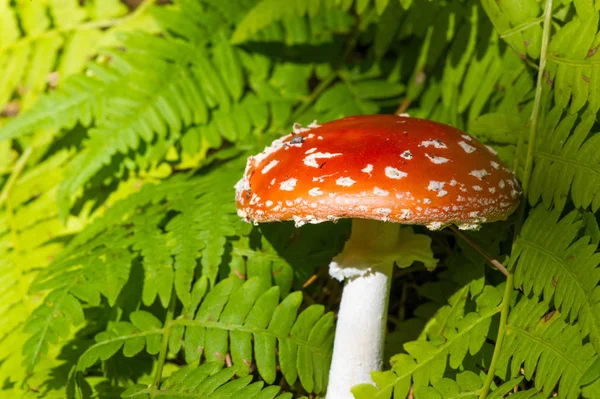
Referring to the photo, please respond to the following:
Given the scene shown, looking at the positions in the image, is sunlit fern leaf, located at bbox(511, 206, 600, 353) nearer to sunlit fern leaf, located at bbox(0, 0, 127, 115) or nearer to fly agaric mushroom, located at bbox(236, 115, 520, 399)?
fly agaric mushroom, located at bbox(236, 115, 520, 399)

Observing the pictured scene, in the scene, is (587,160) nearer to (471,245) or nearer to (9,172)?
(471,245)

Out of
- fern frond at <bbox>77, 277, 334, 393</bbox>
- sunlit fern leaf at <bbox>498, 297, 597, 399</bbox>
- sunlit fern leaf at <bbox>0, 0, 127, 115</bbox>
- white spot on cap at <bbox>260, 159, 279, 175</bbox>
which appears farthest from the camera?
sunlit fern leaf at <bbox>0, 0, 127, 115</bbox>

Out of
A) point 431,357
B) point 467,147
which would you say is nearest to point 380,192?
point 467,147

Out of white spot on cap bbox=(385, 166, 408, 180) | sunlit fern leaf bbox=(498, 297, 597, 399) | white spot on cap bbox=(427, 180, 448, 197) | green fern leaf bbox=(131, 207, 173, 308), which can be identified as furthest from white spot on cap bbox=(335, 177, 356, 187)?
A: green fern leaf bbox=(131, 207, 173, 308)

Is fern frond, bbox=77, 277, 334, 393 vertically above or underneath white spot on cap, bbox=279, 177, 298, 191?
underneath

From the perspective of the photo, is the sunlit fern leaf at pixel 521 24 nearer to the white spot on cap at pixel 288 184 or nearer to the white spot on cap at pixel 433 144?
the white spot on cap at pixel 433 144

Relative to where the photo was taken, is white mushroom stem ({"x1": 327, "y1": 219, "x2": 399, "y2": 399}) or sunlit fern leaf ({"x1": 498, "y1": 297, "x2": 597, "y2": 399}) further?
white mushroom stem ({"x1": 327, "y1": 219, "x2": 399, "y2": 399})

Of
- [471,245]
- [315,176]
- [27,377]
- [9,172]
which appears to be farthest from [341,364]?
[9,172]

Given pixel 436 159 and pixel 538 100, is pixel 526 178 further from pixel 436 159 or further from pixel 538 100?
pixel 436 159
